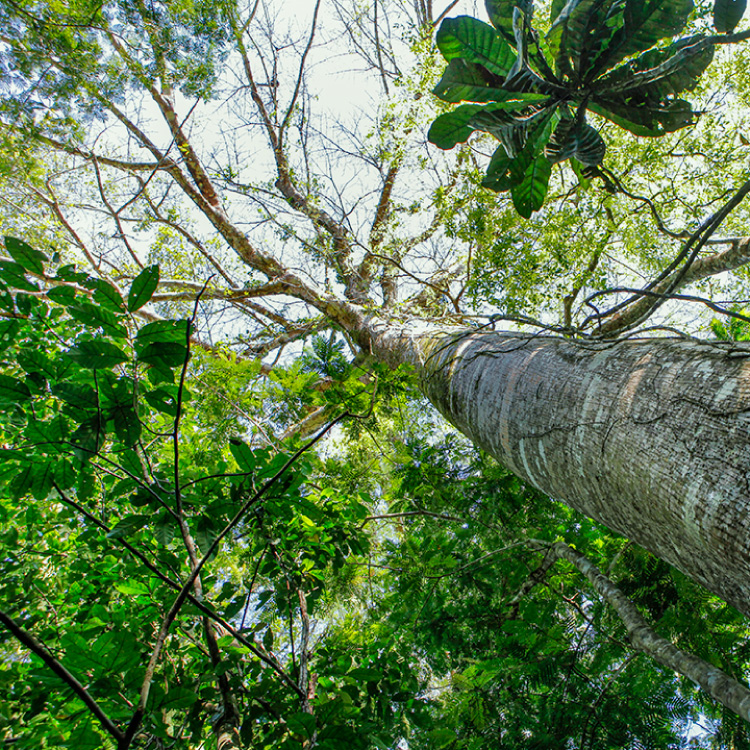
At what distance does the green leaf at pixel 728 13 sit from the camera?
1.36 metres

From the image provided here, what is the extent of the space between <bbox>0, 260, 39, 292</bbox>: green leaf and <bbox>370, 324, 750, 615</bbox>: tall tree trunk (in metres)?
1.51

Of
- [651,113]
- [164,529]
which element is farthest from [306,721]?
[651,113]

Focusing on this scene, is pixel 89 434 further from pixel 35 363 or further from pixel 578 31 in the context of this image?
pixel 578 31

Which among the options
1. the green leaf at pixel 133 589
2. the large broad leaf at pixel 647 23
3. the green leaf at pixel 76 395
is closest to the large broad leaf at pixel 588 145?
the large broad leaf at pixel 647 23

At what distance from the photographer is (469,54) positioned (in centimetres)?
160

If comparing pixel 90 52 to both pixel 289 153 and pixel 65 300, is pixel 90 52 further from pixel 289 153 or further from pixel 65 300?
pixel 65 300

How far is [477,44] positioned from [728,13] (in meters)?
0.84

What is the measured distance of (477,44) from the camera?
1592 mm

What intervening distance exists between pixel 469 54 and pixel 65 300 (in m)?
1.68

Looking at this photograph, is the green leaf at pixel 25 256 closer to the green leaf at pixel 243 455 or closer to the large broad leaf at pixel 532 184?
the green leaf at pixel 243 455

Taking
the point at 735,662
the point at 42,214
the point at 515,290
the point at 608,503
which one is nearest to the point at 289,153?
the point at 42,214

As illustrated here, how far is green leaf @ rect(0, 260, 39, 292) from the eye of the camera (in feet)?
3.52

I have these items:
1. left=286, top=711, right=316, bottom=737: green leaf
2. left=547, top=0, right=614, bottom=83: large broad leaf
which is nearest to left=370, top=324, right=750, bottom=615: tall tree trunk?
left=286, top=711, right=316, bottom=737: green leaf

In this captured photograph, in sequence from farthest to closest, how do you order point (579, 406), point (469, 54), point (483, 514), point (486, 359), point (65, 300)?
point (483, 514) < point (486, 359) < point (469, 54) < point (579, 406) < point (65, 300)
